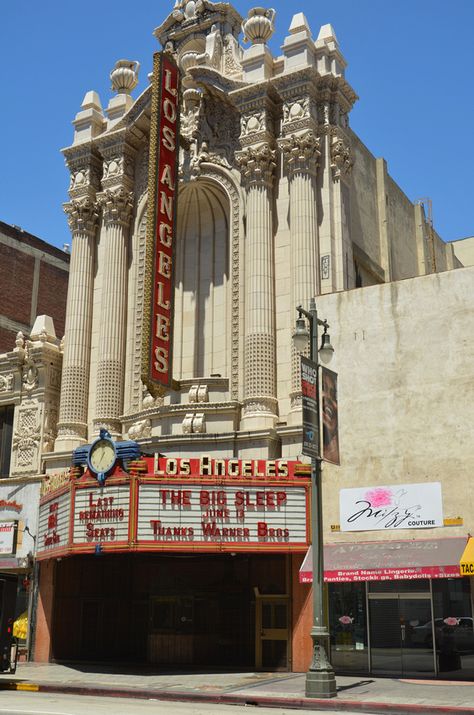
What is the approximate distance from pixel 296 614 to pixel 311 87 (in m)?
18.2

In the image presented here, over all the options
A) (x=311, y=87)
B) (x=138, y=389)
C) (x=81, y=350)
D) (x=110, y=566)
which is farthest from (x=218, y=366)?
(x=311, y=87)

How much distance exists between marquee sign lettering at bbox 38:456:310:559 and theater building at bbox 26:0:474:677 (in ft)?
0.21

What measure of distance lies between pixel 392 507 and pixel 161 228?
1266 centimetres

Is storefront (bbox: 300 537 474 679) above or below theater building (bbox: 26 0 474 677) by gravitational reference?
below

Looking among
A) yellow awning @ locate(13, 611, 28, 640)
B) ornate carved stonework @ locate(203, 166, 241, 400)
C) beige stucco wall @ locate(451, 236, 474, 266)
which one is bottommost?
yellow awning @ locate(13, 611, 28, 640)

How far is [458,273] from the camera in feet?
78.7

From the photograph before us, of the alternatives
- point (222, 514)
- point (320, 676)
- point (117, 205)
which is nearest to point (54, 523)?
point (222, 514)

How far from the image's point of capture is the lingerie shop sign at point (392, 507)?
898 inches

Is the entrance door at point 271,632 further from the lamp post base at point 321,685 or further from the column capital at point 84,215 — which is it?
the column capital at point 84,215

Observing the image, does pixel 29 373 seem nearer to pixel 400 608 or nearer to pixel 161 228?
pixel 161 228

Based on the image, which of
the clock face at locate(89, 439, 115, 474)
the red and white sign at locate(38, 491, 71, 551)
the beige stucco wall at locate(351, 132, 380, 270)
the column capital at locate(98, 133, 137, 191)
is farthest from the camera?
the column capital at locate(98, 133, 137, 191)

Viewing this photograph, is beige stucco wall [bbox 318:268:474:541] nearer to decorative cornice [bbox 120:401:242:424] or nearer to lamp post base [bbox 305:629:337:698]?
→ decorative cornice [bbox 120:401:242:424]

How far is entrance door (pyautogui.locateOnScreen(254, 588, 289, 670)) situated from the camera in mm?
25672

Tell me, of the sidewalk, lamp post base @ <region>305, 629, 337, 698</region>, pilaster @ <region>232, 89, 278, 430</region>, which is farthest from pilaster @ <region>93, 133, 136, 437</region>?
lamp post base @ <region>305, 629, 337, 698</region>
